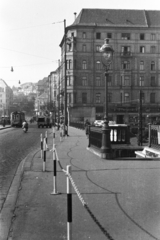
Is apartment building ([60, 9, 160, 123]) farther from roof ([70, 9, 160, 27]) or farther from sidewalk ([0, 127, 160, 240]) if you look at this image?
sidewalk ([0, 127, 160, 240])

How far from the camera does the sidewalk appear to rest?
467 centimetres

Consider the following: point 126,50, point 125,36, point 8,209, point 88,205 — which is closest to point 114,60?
point 126,50

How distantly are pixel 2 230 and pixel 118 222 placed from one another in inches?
69.8

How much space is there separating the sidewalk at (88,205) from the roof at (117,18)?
6043 cm

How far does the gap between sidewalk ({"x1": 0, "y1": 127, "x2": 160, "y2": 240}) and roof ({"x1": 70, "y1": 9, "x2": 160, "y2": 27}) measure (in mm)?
60428

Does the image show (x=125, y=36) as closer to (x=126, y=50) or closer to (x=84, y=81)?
(x=126, y=50)

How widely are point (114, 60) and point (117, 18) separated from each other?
28.9 ft

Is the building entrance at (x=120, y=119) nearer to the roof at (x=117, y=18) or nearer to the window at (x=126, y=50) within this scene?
the window at (x=126, y=50)

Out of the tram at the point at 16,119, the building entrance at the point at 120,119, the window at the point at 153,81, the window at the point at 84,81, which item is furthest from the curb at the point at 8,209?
the window at the point at 153,81

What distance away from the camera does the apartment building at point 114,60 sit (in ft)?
216

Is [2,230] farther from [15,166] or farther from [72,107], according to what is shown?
[72,107]

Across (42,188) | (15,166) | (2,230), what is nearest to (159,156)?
(15,166)

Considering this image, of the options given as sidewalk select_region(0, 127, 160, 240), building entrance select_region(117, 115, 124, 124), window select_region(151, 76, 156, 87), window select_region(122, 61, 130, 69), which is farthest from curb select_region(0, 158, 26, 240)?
window select_region(151, 76, 156, 87)

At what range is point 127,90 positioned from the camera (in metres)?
67.7
